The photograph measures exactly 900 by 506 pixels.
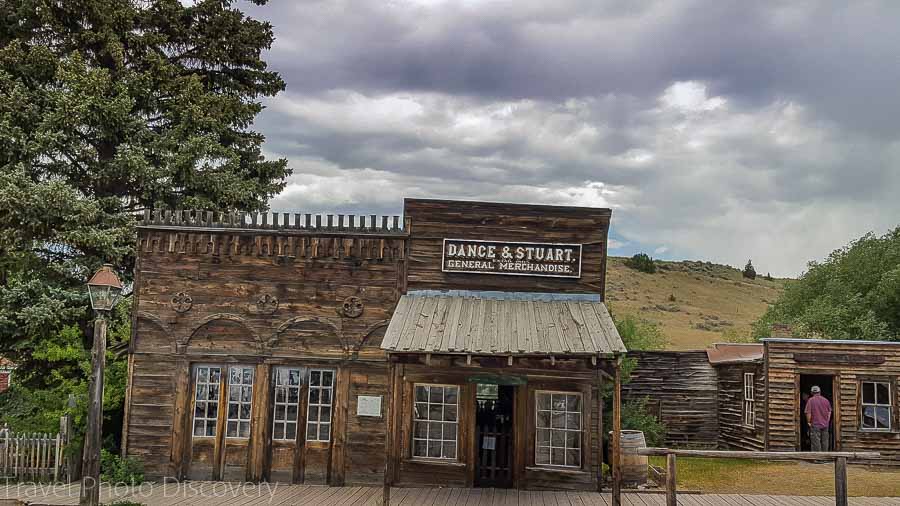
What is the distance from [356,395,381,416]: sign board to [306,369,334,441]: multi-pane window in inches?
22.4

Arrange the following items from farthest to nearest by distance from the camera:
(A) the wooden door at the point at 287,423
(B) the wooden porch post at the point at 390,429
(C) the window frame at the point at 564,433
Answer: (A) the wooden door at the point at 287,423 < (C) the window frame at the point at 564,433 < (B) the wooden porch post at the point at 390,429

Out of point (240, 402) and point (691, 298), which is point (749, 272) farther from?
point (240, 402)

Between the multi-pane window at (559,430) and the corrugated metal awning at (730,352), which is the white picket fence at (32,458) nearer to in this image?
the multi-pane window at (559,430)

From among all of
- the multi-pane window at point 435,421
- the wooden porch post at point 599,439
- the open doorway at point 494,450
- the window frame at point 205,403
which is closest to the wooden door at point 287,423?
the window frame at point 205,403

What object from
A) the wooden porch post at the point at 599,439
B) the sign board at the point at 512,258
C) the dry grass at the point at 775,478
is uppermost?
the sign board at the point at 512,258

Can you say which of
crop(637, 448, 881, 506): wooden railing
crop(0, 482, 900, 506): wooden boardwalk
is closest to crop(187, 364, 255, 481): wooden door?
crop(0, 482, 900, 506): wooden boardwalk

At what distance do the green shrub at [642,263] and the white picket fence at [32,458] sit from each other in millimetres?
69789

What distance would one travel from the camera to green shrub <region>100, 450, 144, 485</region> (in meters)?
13.5

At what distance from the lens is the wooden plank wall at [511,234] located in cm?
1370

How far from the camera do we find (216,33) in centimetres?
2250

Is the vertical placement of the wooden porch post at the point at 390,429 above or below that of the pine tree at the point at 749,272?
below

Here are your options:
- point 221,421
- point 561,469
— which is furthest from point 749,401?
point 221,421

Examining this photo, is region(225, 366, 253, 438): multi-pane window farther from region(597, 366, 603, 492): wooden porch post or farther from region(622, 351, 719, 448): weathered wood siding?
region(622, 351, 719, 448): weathered wood siding

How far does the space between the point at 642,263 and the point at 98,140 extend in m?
66.5
